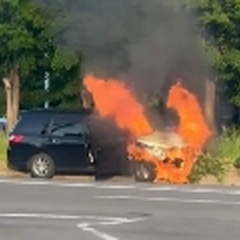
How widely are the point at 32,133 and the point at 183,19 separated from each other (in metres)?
5.30

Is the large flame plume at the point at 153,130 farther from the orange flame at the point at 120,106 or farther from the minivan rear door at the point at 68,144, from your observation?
the minivan rear door at the point at 68,144

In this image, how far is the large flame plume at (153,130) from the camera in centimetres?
2569

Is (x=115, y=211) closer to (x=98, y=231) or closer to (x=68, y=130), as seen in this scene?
(x=98, y=231)

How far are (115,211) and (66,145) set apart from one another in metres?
8.17

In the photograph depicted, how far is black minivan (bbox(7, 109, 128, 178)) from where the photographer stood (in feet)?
85.1

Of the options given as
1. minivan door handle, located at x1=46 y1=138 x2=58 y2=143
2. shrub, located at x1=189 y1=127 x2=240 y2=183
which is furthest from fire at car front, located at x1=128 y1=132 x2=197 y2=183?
minivan door handle, located at x1=46 y1=138 x2=58 y2=143

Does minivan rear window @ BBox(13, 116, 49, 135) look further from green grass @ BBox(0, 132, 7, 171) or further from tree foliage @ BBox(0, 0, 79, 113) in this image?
tree foliage @ BBox(0, 0, 79, 113)

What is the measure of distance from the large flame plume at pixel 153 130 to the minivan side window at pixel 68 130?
2.55ft

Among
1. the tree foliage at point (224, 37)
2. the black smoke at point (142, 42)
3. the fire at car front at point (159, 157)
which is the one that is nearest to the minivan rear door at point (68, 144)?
the fire at car front at point (159, 157)

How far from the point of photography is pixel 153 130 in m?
26.7

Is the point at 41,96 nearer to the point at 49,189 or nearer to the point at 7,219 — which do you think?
the point at 49,189

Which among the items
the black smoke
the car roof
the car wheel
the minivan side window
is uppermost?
the black smoke

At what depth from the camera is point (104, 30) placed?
3100 cm

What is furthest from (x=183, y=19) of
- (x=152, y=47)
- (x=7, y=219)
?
(x=7, y=219)
